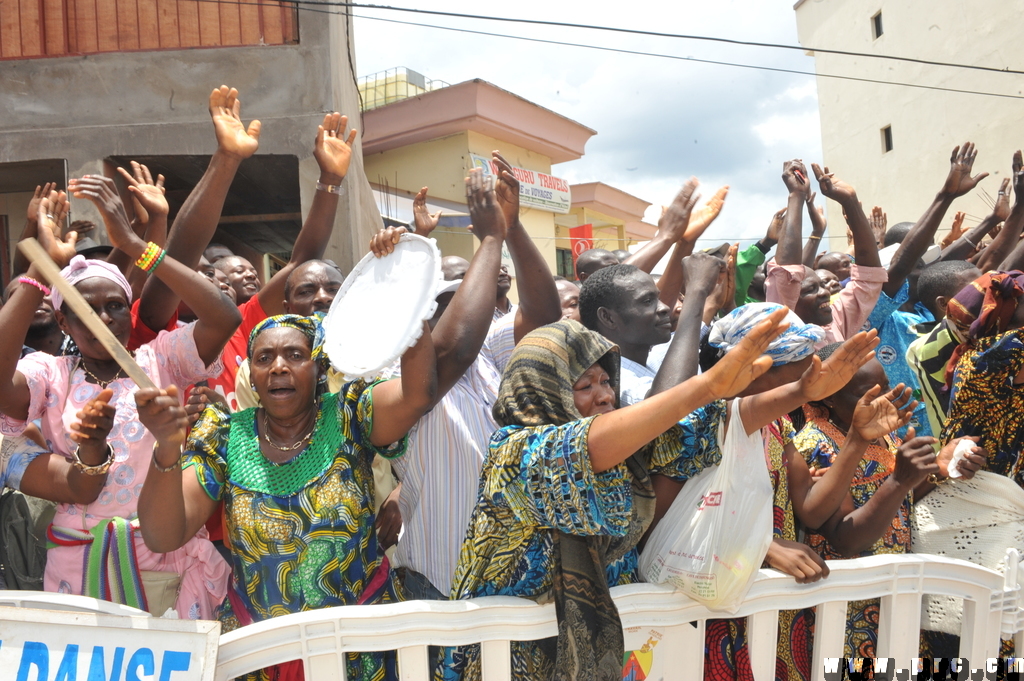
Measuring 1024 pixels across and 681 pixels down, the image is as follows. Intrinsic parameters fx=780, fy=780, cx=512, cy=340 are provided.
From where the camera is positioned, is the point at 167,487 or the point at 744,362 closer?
the point at 744,362

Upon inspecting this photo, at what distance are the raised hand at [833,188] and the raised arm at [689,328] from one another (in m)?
1.67

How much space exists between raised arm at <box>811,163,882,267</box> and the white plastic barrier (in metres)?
1.89

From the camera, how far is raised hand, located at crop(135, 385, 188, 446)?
6.17ft

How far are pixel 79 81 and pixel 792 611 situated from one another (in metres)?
7.15

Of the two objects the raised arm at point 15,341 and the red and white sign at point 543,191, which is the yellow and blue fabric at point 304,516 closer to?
the raised arm at point 15,341

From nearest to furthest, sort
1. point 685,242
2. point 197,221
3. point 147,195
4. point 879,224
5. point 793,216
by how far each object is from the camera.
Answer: point 197,221
point 147,195
point 685,242
point 793,216
point 879,224

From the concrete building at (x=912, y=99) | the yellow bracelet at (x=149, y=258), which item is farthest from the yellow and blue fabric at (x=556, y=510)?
the concrete building at (x=912, y=99)

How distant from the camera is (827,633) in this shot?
2.23 metres

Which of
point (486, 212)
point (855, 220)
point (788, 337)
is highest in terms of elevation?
point (855, 220)

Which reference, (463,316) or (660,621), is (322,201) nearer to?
(463,316)

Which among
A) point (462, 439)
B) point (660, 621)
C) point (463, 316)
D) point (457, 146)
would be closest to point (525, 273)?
point (463, 316)

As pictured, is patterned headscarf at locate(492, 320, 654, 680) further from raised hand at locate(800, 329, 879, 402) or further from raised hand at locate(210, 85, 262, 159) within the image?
raised hand at locate(210, 85, 262, 159)

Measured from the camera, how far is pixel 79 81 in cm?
684

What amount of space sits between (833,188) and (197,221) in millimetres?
3181
